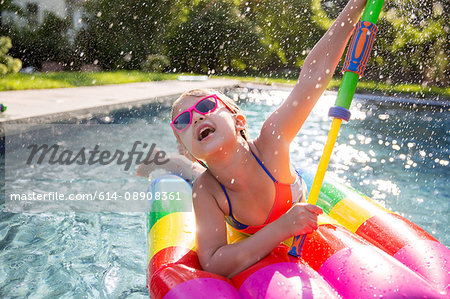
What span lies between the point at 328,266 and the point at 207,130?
75 centimetres

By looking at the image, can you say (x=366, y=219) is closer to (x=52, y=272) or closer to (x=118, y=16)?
(x=52, y=272)

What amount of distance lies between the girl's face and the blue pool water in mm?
1384

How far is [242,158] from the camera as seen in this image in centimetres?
179

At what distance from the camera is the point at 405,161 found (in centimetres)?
599

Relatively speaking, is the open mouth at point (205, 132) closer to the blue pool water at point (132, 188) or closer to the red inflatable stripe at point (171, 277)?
the red inflatable stripe at point (171, 277)

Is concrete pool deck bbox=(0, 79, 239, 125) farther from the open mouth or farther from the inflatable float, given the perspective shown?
the open mouth

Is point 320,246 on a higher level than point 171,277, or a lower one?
higher

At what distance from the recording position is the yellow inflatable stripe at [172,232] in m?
2.08

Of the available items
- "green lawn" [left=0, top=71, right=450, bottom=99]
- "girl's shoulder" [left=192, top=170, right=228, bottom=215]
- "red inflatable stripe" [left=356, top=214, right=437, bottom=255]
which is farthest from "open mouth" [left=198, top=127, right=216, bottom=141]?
"green lawn" [left=0, top=71, right=450, bottom=99]

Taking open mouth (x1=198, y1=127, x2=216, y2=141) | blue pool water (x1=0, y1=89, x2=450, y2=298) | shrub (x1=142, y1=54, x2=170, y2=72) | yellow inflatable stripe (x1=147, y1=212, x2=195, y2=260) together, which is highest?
open mouth (x1=198, y1=127, x2=216, y2=141)

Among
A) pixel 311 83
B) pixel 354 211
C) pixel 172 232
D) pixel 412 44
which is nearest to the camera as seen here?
pixel 311 83

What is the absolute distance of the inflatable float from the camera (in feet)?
4.96

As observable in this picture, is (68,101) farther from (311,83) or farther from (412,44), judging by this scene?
(412,44)

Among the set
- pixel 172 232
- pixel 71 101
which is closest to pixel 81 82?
pixel 71 101
